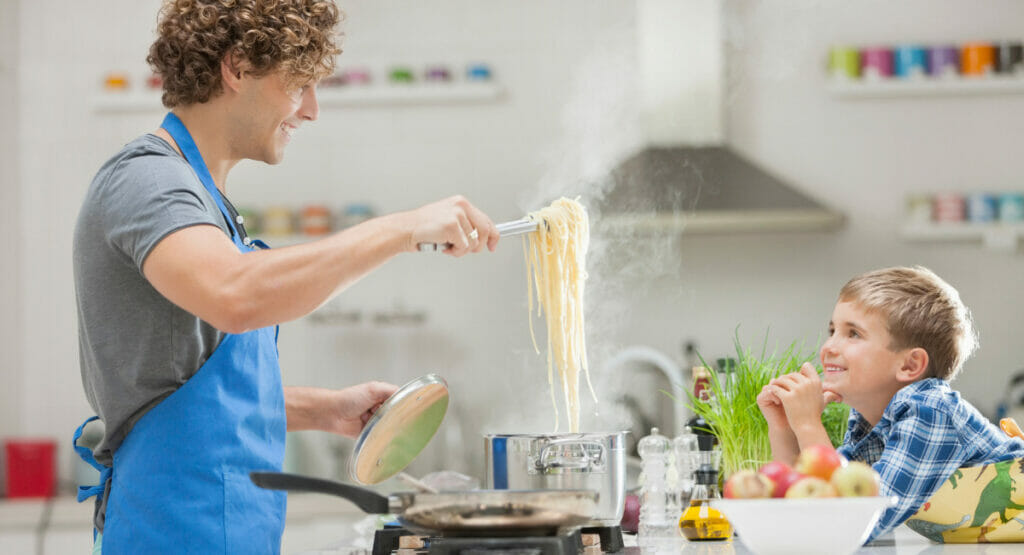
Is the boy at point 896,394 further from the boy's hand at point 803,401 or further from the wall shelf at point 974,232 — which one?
the wall shelf at point 974,232

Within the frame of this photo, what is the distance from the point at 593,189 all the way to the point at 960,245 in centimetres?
152

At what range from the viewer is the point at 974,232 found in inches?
161

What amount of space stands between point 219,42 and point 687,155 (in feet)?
9.65

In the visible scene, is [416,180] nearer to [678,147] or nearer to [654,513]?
[678,147]

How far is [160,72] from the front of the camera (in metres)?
1.50

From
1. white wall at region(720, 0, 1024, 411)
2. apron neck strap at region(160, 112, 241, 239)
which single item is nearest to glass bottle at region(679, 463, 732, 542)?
apron neck strap at region(160, 112, 241, 239)

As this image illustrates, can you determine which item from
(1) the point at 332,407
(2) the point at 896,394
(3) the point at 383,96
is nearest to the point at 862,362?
(2) the point at 896,394

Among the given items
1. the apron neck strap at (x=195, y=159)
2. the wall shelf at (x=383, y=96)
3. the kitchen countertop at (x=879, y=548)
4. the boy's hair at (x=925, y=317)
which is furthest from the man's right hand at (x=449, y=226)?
the wall shelf at (x=383, y=96)

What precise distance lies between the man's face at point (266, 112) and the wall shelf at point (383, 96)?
2.75m

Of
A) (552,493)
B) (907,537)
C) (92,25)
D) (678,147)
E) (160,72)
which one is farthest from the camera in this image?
(92,25)

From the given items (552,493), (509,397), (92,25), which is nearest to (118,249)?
(552,493)

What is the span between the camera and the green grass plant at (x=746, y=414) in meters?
1.83

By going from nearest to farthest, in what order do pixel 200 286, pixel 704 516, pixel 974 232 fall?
pixel 200 286, pixel 704 516, pixel 974 232

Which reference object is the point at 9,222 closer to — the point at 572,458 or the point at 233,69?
the point at 233,69
